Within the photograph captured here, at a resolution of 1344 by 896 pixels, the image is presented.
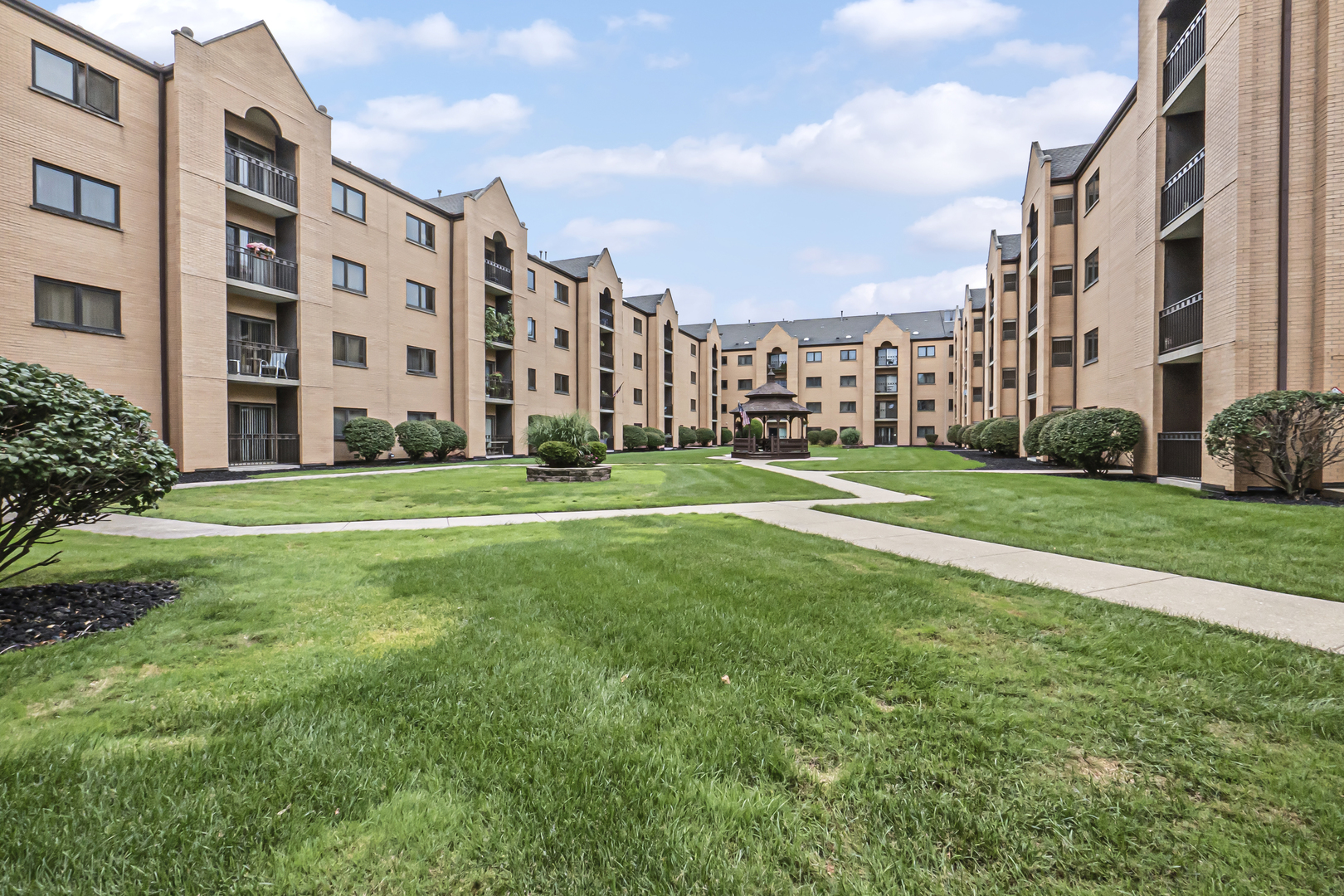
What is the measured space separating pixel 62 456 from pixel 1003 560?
27.8 ft

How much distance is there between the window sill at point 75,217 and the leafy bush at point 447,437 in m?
12.5

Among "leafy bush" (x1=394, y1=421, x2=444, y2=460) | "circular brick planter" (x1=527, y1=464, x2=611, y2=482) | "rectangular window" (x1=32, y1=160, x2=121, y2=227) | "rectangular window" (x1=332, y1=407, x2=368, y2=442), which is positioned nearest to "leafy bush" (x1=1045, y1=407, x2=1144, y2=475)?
"circular brick planter" (x1=527, y1=464, x2=611, y2=482)

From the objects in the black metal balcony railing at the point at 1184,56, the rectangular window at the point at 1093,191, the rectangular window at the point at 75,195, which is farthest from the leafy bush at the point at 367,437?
the rectangular window at the point at 1093,191

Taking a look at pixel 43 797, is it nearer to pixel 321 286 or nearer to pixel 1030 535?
pixel 1030 535

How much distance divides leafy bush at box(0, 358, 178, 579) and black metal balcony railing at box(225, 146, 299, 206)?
20.4m

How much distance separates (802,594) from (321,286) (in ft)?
80.6

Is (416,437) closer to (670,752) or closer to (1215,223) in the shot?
(670,752)

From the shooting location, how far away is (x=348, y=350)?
83.7ft

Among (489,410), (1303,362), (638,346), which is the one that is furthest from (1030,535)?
(638,346)

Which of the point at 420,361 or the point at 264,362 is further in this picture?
the point at 420,361

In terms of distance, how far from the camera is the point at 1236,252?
1199cm

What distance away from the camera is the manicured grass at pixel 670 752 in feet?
6.56

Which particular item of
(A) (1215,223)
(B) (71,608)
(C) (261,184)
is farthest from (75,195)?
(A) (1215,223)

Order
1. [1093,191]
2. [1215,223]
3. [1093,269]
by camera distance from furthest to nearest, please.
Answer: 1. [1093,191]
2. [1093,269]
3. [1215,223]
